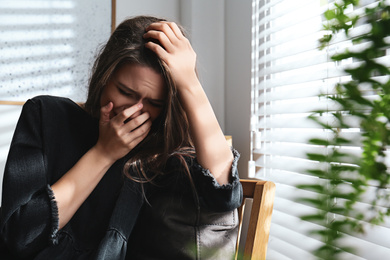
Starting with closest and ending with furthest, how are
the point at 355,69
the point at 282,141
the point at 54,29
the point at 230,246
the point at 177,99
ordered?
the point at 355,69 → the point at 230,246 → the point at 177,99 → the point at 282,141 → the point at 54,29

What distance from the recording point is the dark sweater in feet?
2.33

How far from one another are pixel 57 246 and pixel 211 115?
0.43 meters

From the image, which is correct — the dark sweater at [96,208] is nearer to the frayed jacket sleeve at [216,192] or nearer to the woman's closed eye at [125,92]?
the frayed jacket sleeve at [216,192]

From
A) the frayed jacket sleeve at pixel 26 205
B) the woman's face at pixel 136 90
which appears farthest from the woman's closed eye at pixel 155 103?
the frayed jacket sleeve at pixel 26 205

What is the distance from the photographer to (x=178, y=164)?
812mm

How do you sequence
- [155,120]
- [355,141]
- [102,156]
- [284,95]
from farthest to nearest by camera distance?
[284,95] < [155,120] < [102,156] < [355,141]

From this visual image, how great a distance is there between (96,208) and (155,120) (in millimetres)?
274

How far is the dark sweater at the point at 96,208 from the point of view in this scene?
710 millimetres

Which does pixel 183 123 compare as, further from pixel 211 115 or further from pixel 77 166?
pixel 77 166

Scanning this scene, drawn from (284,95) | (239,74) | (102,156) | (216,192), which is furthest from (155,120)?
(239,74)

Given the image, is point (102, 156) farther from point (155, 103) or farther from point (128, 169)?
point (155, 103)

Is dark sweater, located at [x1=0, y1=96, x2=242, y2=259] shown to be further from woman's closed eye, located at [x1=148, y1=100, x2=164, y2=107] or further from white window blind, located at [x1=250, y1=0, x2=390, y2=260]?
white window blind, located at [x1=250, y1=0, x2=390, y2=260]

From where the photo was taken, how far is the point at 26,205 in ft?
2.35

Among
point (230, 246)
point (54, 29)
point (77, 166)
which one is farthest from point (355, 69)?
point (54, 29)
